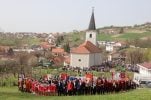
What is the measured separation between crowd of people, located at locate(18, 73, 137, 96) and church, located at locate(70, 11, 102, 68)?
263 ft

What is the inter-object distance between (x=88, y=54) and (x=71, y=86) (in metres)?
85.2

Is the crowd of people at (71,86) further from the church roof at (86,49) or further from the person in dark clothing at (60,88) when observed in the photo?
the church roof at (86,49)

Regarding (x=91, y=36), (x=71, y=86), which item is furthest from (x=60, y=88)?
(x=91, y=36)

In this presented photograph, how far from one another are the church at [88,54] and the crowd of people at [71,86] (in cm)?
8026

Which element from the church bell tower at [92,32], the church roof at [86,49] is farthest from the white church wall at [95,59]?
the church bell tower at [92,32]

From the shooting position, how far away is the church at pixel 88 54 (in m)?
113

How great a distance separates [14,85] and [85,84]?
15.1 meters

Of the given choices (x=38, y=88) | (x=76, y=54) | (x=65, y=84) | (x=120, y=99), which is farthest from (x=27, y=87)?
(x=76, y=54)

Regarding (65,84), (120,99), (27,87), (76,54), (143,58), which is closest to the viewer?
(120,99)

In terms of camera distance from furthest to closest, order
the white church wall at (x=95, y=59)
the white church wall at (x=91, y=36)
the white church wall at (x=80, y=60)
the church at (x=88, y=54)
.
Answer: the white church wall at (x=91, y=36) < the white church wall at (x=95, y=59) < the church at (x=88, y=54) < the white church wall at (x=80, y=60)

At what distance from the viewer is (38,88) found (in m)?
29.5

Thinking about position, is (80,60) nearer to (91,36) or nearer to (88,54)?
(88,54)

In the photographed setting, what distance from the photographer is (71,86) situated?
28.4m

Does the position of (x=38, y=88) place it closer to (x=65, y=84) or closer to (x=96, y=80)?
(x=65, y=84)
